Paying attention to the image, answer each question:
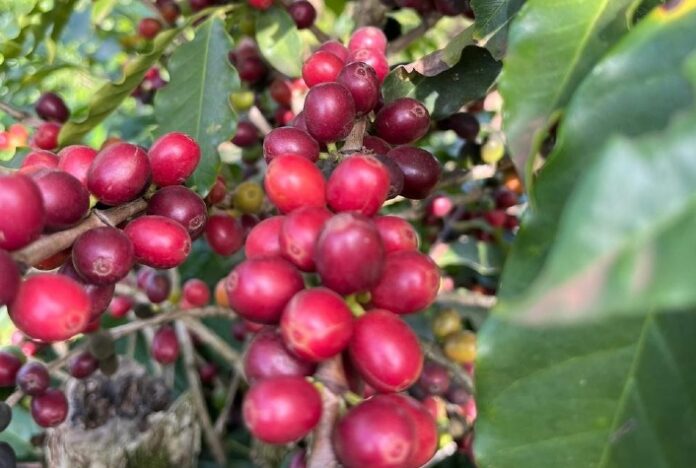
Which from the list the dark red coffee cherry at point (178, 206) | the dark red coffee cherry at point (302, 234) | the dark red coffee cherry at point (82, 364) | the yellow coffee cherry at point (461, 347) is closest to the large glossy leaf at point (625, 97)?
the dark red coffee cherry at point (302, 234)

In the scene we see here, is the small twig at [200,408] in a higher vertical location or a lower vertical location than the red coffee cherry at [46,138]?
lower

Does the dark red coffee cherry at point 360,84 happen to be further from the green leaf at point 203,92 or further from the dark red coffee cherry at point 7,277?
the dark red coffee cherry at point 7,277

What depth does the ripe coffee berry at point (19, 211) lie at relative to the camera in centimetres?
68

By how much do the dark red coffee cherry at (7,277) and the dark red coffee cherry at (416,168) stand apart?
0.55m

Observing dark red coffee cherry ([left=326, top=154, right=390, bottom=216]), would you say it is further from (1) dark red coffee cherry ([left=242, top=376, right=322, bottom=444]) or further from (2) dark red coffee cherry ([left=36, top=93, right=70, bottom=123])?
(2) dark red coffee cherry ([left=36, top=93, right=70, bottom=123])

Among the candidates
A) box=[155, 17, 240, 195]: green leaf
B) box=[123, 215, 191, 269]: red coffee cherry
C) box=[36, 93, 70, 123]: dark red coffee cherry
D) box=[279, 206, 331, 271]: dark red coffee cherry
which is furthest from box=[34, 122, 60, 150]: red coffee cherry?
box=[279, 206, 331, 271]: dark red coffee cherry

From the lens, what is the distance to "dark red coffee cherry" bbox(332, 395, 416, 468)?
0.65 meters

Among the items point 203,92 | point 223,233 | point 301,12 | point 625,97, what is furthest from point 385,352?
point 301,12

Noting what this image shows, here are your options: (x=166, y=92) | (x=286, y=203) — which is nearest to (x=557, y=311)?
(x=286, y=203)

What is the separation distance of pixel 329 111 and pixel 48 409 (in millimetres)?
975

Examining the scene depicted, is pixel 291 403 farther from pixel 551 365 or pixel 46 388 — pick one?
pixel 46 388

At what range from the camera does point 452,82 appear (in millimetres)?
1316

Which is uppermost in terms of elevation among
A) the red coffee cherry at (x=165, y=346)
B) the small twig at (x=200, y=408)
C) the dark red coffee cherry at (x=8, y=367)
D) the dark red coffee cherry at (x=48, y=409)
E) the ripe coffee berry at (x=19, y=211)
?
the ripe coffee berry at (x=19, y=211)

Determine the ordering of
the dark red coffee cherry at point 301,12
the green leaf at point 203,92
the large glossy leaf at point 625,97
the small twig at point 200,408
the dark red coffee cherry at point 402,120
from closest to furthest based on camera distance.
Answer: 1. the large glossy leaf at point 625,97
2. the dark red coffee cherry at point 402,120
3. the green leaf at point 203,92
4. the dark red coffee cherry at point 301,12
5. the small twig at point 200,408
